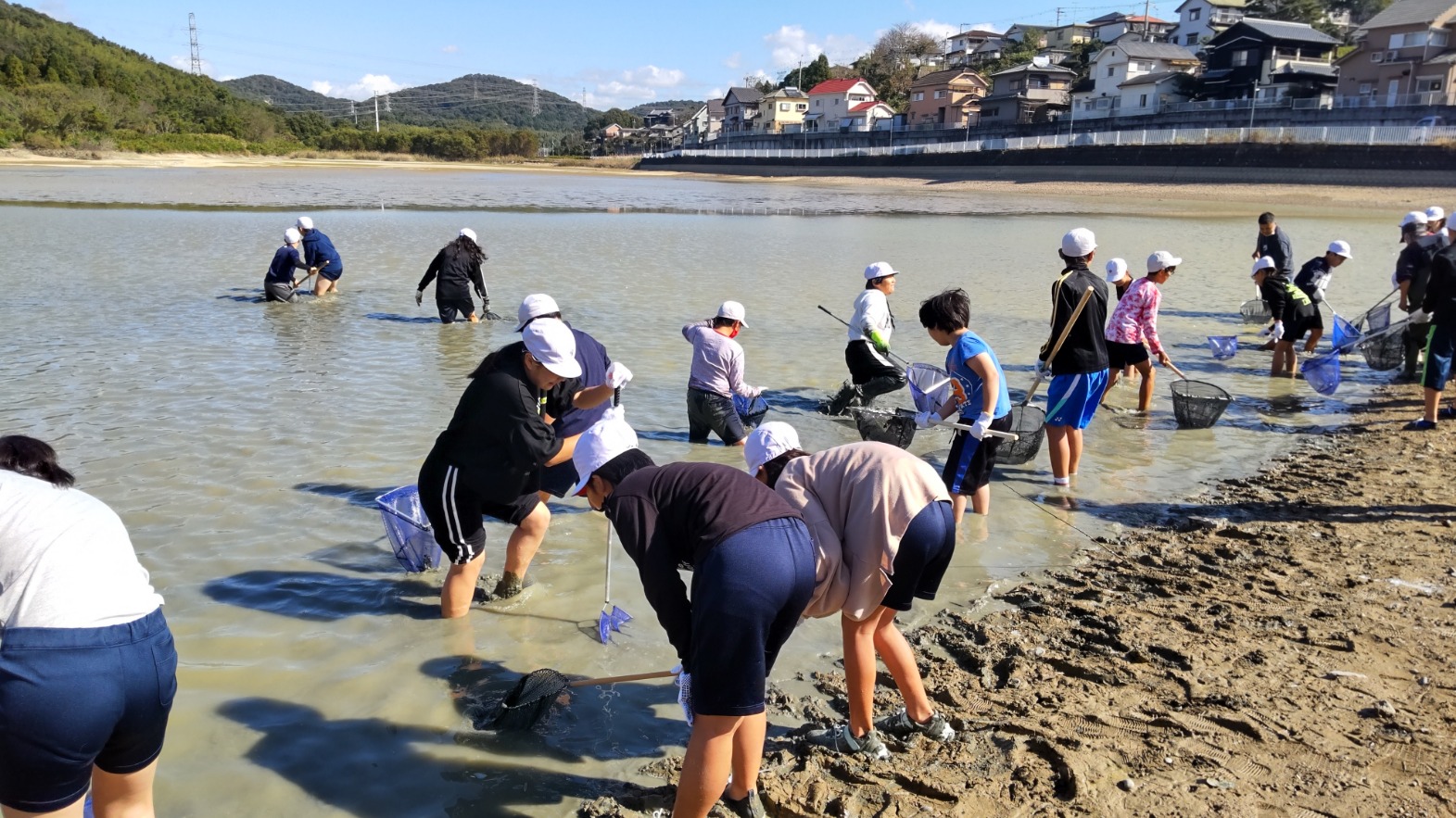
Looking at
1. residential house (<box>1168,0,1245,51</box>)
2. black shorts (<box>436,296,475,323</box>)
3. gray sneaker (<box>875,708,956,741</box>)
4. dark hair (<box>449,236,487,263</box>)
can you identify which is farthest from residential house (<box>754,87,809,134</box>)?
gray sneaker (<box>875,708,956,741</box>)

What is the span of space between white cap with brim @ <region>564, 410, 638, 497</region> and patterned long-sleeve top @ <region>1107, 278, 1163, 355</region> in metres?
6.95

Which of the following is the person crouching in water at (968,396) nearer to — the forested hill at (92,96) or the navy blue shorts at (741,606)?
the navy blue shorts at (741,606)

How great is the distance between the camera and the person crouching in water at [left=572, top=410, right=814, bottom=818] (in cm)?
296

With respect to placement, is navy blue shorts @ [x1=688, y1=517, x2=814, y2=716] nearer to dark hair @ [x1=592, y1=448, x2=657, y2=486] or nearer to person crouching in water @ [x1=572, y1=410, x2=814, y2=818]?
person crouching in water @ [x1=572, y1=410, x2=814, y2=818]

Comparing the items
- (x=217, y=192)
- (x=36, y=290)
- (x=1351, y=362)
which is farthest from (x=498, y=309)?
(x=217, y=192)

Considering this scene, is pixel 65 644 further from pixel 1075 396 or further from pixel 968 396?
pixel 1075 396

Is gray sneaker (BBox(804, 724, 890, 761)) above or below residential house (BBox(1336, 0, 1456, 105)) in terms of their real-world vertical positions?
below

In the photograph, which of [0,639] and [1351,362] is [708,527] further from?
[1351,362]

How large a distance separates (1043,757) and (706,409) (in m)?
4.78

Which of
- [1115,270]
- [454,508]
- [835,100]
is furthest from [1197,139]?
[454,508]

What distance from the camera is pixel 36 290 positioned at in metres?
15.3

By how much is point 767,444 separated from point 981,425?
2680 millimetres

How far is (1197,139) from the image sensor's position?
55.2 metres

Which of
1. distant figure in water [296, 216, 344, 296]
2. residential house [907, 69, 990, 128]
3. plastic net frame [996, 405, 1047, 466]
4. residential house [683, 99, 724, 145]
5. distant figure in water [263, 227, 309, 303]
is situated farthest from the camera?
residential house [683, 99, 724, 145]
